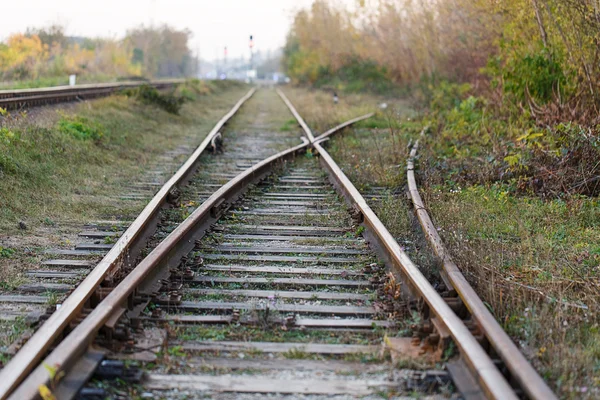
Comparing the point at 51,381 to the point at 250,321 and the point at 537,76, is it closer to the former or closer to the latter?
the point at 250,321

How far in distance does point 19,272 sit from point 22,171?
122 inches

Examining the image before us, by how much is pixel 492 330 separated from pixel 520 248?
7.39ft

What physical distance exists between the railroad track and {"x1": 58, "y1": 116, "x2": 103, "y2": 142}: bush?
16.0 ft

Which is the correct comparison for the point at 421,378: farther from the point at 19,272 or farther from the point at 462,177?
the point at 462,177

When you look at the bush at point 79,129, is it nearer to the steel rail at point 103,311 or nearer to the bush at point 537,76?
the steel rail at point 103,311

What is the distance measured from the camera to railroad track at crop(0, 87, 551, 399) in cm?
329

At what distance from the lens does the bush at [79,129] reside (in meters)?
11.0

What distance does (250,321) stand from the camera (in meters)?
4.12

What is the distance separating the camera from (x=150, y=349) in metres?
3.69

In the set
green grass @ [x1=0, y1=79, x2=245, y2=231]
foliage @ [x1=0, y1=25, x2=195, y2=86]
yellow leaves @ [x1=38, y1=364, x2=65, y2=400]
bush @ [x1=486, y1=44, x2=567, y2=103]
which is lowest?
yellow leaves @ [x1=38, y1=364, x2=65, y2=400]

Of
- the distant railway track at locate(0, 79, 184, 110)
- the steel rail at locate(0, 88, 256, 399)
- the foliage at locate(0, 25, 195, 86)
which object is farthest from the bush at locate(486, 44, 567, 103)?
the foliage at locate(0, 25, 195, 86)

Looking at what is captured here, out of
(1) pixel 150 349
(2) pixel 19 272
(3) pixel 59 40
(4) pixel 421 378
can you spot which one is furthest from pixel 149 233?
(3) pixel 59 40

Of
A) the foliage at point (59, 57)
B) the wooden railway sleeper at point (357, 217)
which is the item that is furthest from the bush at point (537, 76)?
the foliage at point (59, 57)

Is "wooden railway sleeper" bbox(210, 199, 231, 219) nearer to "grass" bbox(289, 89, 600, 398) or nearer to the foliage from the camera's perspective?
"grass" bbox(289, 89, 600, 398)
